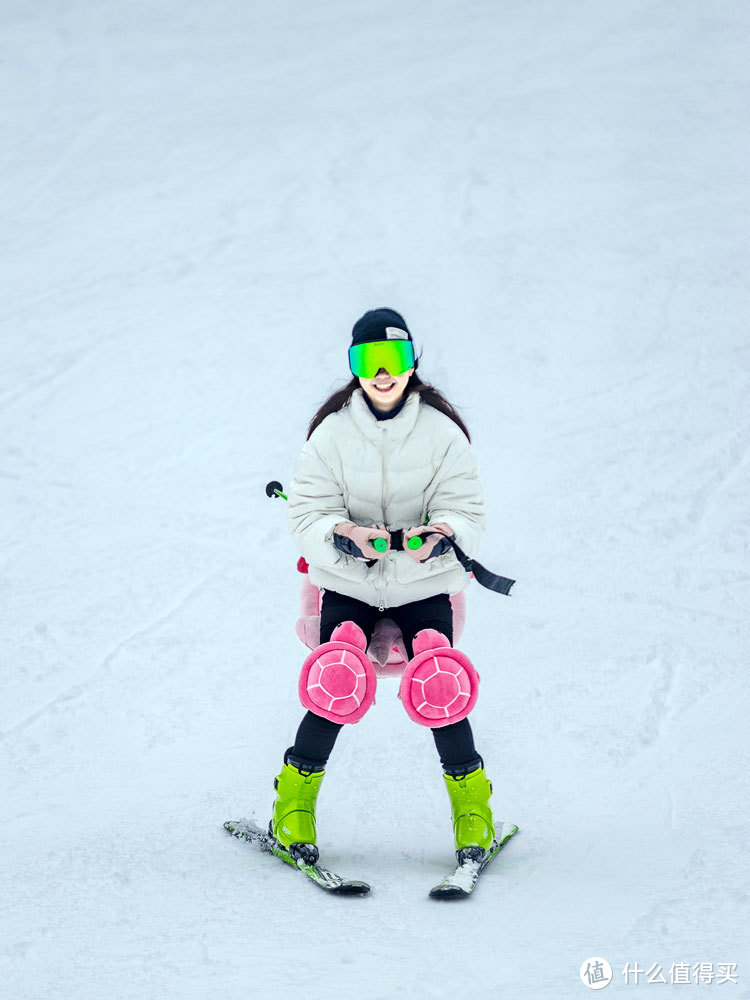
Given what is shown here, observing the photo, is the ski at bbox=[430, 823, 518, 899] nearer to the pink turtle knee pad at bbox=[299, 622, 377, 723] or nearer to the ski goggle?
the pink turtle knee pad at bbox=[299, 622, 377, 723]

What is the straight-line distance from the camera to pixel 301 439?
240 inches

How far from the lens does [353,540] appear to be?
2648 millimetres

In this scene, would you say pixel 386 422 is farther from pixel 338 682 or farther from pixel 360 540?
pixel 338 682

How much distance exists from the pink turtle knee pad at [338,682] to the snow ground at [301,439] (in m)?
0.46

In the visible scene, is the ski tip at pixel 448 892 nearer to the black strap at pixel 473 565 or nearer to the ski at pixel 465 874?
the ski at pixel 465 874

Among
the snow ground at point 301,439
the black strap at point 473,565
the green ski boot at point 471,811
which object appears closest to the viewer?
the snow ground at point 301,439

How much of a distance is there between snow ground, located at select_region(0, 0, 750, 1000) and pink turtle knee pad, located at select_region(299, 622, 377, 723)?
0.46 meters

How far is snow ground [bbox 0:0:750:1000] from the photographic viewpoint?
2.57 m

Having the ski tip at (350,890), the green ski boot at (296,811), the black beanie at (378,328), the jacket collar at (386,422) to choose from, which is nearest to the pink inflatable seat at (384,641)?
the green ski boot at (296,811)

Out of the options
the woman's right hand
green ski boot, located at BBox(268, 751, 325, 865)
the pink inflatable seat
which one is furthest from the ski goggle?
green ski boot, located at BBox(268, 751, 325, 865)

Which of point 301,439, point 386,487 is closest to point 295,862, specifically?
point 386,487

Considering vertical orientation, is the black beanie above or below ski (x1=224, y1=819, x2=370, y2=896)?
above

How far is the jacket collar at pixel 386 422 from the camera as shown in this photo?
2.78 meters

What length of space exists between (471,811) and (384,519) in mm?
811
